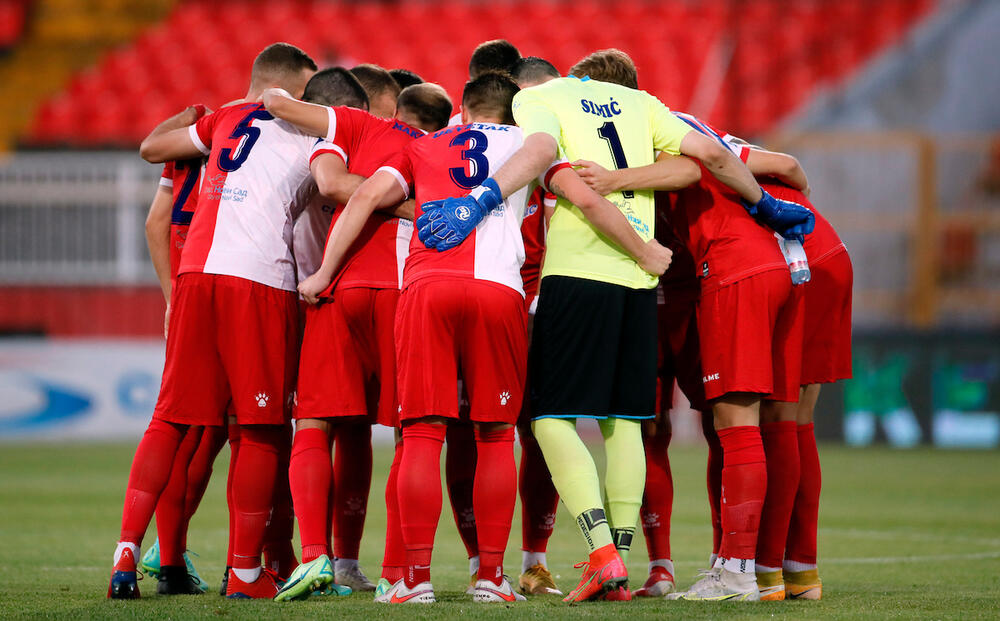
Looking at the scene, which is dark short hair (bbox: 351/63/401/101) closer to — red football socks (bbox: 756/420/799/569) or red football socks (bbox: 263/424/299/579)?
red football socks (bbox: 263/424/299/579)

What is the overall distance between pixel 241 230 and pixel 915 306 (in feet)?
40.4

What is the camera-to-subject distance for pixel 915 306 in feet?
51.2

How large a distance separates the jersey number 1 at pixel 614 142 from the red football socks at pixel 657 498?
113 cm

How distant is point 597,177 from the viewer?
190 inches

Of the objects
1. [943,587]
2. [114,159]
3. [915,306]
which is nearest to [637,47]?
[915,306]

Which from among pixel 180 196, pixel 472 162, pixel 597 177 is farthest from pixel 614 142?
pixel 180 196

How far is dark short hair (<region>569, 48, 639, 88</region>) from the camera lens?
5.13 metres

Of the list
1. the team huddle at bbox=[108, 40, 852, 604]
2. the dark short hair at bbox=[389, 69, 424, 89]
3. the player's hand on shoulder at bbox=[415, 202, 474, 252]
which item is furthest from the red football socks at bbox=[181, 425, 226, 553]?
the dark short hair at bbox=[389, 69, 424, 89]

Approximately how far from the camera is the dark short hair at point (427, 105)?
17.1 feet

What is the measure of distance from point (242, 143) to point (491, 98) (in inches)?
42.6

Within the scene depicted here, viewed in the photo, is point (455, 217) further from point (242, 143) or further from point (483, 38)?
point (483, 38)

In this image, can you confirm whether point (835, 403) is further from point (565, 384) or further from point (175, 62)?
point (175, 62)

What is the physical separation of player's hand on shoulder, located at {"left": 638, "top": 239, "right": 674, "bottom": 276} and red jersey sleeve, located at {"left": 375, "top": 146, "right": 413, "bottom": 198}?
97cm

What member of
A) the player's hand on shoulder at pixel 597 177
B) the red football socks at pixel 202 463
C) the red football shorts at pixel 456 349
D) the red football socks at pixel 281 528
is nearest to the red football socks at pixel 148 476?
the red football socks at pixel 202 463
